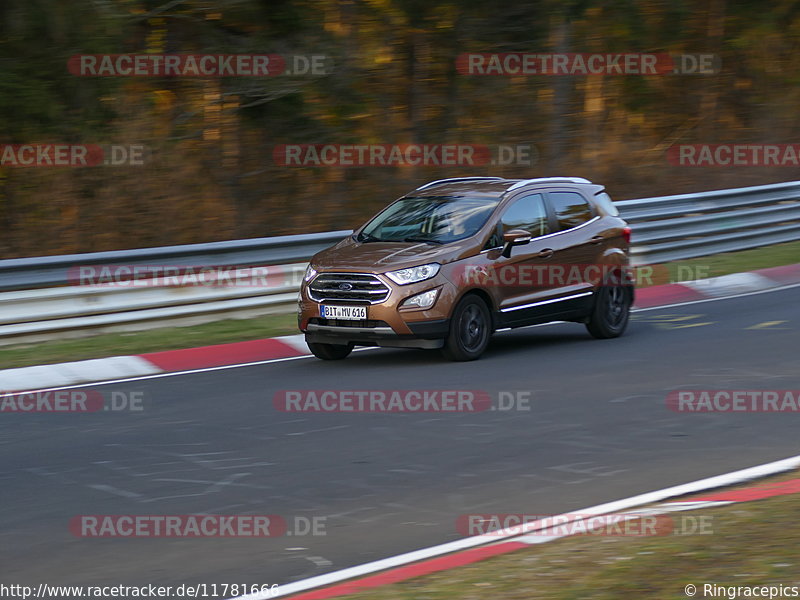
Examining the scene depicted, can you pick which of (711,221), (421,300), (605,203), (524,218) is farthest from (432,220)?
(711,221)

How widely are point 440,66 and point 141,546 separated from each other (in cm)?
1823

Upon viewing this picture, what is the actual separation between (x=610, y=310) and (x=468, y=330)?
2.38 m

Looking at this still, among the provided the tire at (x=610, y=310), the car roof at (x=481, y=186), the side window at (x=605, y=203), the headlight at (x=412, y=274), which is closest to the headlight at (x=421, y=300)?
the headlight at (x=412, y=274)

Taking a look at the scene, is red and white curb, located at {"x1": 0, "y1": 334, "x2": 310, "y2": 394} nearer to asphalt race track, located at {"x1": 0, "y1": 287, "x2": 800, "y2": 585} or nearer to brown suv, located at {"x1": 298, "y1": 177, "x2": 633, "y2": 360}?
asphalt race track, located at {"x1": 0, "y1": 287, "x2": 800, "y2": 585}

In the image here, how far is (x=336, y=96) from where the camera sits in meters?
20.7

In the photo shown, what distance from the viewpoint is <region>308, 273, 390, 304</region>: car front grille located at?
11164 mm

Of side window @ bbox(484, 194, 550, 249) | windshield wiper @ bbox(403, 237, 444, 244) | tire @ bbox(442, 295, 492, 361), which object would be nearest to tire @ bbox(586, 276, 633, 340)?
side window @ bbox(484, 194, 550, 249)

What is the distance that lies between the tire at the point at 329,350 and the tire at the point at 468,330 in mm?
1234

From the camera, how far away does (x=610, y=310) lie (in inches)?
518

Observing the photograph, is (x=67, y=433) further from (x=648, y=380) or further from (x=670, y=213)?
(x=670, y=213)

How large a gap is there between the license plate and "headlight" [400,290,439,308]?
0.43m

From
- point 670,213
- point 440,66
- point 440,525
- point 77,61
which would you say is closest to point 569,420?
point 440,525

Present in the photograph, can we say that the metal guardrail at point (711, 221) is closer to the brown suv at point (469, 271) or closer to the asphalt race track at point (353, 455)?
the brown suv at point (469, 271)

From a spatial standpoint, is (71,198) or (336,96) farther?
(336,96)
